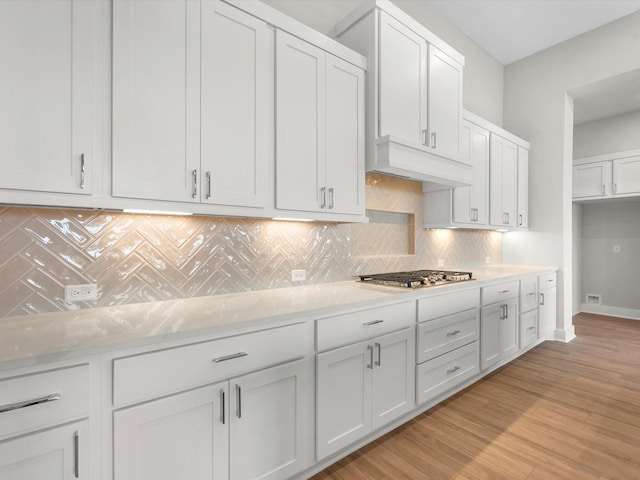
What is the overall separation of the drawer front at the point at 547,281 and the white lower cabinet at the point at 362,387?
2.48 m

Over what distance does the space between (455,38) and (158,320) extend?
4.21m

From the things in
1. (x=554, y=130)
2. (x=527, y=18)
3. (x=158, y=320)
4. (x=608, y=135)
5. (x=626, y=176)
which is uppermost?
(x=527, y=18)

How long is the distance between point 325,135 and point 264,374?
1.43 m

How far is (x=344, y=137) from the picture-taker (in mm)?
2141

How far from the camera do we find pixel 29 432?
97 cm

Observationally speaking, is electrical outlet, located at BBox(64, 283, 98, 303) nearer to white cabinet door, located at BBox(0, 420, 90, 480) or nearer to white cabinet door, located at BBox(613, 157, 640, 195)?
white cabinet door, located at BBox(0, 420, 90, 480)

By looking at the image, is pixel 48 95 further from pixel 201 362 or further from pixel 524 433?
pixel 524 433

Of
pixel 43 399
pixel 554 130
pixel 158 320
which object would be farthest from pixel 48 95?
pixel 554 130

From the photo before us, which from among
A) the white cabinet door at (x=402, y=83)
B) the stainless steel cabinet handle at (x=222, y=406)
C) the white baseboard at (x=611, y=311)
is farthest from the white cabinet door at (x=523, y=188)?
the stainless steel cabinet handle at (x=222, y=406)

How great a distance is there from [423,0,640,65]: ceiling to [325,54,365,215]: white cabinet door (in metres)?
2.09

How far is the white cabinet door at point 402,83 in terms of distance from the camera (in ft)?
7.34

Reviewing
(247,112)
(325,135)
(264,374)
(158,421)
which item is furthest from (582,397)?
(247,112)

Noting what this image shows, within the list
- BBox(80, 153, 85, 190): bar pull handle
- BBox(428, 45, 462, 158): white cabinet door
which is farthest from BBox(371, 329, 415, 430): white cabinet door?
BBox(80, 153, 85, 190): bar pull handle

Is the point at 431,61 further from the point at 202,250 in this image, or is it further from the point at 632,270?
the point at 632,270
